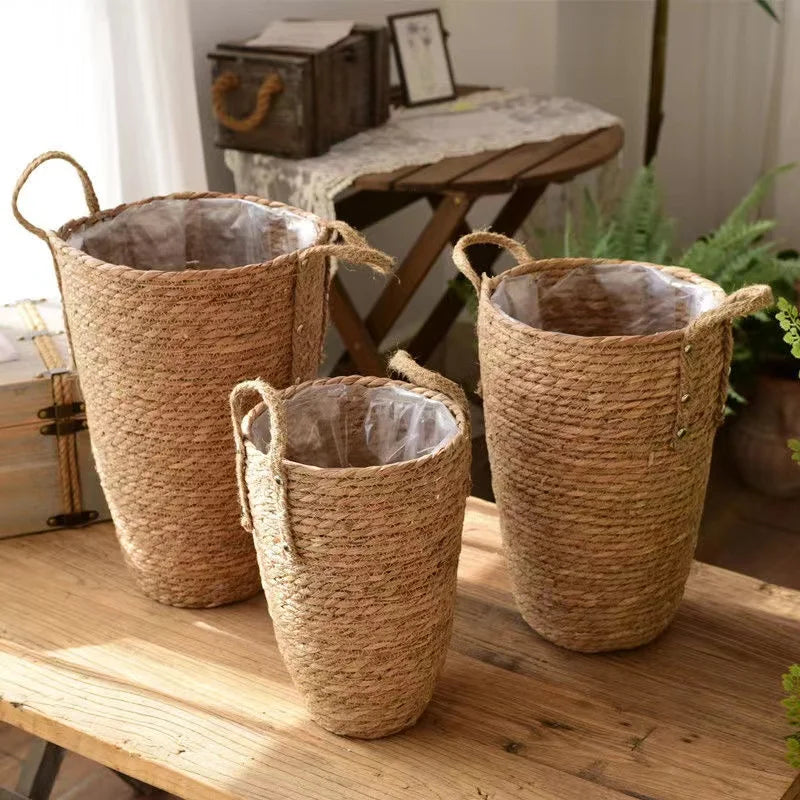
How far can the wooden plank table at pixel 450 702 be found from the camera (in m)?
1.00

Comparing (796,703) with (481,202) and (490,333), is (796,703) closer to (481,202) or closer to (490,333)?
(490,333)

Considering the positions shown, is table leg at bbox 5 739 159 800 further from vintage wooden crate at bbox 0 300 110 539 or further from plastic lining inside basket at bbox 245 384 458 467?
plastic lining inside basket at bbox 245 384 458 467

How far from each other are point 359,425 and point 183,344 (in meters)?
0.17

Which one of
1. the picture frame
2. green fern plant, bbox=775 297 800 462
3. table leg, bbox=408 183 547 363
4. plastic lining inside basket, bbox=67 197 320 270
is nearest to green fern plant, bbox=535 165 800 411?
table leg, bbox=408 183 547 363

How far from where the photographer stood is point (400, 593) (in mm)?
970

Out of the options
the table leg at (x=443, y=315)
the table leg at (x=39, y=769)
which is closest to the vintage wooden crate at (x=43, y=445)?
the table leg at (x=39, y=769)

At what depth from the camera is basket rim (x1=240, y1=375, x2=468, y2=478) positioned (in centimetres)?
92

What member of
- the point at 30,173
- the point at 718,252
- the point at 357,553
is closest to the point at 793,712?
the point at 357,553

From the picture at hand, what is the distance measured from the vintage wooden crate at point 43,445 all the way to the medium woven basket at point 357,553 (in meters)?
0.34

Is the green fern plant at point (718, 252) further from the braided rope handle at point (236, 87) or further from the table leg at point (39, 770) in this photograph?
the table leg at point (39, 770)

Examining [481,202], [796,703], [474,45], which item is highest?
[474,45]

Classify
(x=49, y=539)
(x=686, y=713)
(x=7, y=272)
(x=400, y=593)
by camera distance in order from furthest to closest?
(x=7, y=272), (x=49, y=539), (x=686, y=713), (x=400, y=593)

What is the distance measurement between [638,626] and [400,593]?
0.29m

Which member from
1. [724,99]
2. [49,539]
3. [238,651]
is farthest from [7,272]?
[724,99]
